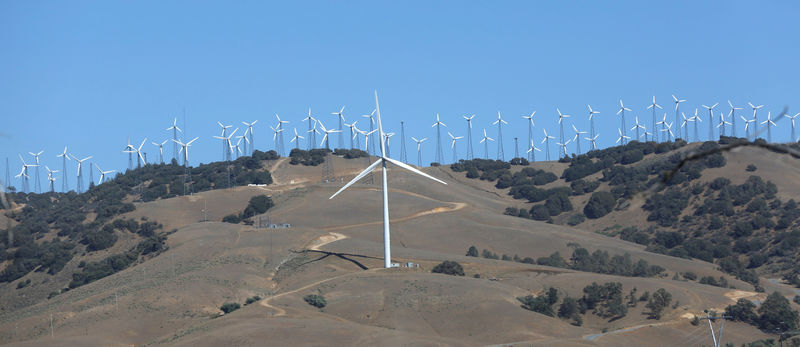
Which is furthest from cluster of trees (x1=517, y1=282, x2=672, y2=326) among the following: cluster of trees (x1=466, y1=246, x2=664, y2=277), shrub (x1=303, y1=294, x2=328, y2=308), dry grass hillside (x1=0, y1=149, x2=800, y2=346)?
cluster of trees (x1=466, y1=246, x2=664, y2=277)

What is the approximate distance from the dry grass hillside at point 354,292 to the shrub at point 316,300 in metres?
0.67

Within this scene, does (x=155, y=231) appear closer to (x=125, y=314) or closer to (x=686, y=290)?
(x=125, y=314)

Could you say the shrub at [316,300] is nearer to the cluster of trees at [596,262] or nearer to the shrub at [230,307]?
the shrub at [230,307]

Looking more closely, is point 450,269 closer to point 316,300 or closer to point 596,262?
point 316,300

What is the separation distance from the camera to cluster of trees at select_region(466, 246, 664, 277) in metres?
126

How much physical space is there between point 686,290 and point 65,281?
92.7 m

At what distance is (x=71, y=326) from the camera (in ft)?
305

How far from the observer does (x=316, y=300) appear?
9338 centimetres

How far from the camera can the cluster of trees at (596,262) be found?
12581 centimetres

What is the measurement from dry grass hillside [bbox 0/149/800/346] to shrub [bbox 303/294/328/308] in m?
0.67

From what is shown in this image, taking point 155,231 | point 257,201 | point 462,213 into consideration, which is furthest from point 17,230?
point 462,213

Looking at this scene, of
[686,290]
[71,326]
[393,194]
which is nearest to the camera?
[71,326]

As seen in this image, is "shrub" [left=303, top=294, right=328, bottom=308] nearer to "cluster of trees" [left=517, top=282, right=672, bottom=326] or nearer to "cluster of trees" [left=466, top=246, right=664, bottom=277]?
"cluster of trees" [left=517, top=282, right=672, bottom=326]

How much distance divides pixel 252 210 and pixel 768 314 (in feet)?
320
